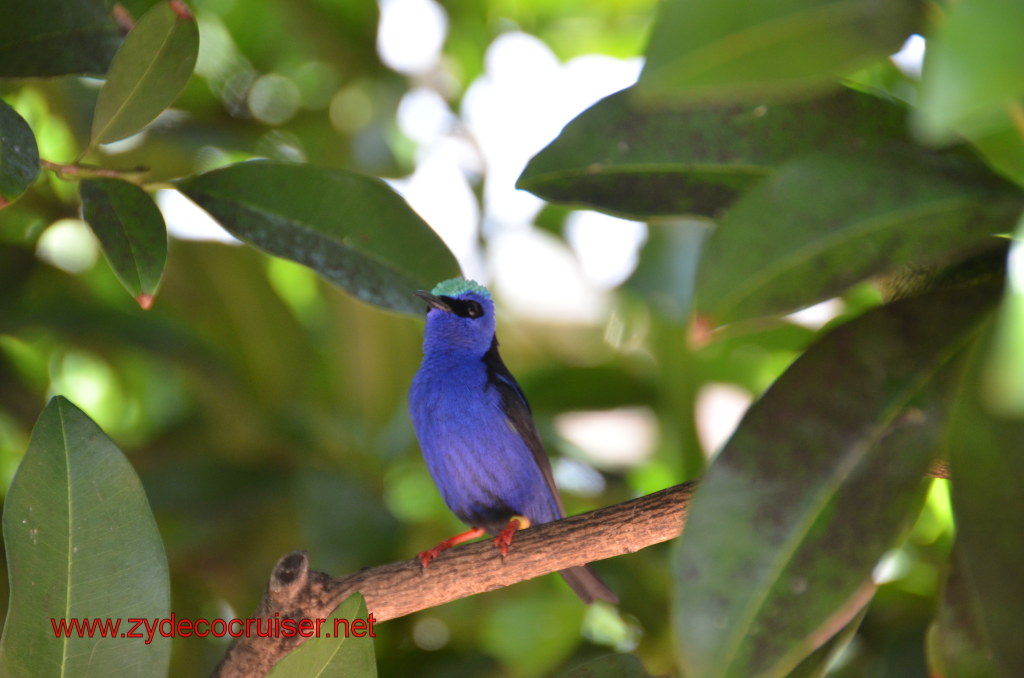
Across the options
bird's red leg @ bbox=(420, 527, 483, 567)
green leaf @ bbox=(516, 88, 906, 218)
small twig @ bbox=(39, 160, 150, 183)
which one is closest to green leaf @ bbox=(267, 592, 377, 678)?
bird's red leg @ bbox=(420, 527, 483, 567)

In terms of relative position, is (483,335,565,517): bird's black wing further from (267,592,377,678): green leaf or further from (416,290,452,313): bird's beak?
(267,592,377,678): green leaf

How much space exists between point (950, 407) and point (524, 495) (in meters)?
2.15

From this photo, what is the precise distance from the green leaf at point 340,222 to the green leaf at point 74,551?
0.60m

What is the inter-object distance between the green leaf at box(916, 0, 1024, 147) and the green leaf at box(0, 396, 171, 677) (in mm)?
1593

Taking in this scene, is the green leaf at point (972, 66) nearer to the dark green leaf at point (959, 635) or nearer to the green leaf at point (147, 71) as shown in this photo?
the dark green leaf at point (959, 635)

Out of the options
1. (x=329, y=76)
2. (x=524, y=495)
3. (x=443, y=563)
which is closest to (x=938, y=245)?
(x=443, y=563)

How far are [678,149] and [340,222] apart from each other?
2.93ft

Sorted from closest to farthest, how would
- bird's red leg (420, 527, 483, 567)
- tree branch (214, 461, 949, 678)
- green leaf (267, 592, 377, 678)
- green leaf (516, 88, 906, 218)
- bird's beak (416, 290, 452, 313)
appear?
green leaf (516, 88, 906, 218), green leaf (267, 592, 377, 678), tree branch (214, 461, 949, 678), bird's red leg (420, 527, 483, 567), bird's beak (416, 290, 452, 313)

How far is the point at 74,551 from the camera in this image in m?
1.84

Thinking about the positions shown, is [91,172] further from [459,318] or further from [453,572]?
[459,318]

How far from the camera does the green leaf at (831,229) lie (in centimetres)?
121

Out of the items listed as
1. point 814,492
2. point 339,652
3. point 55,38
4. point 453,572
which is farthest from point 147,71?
point 814,492

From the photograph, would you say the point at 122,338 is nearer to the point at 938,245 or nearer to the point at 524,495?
the point at 524,495

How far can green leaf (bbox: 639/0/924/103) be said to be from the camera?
111 cm
